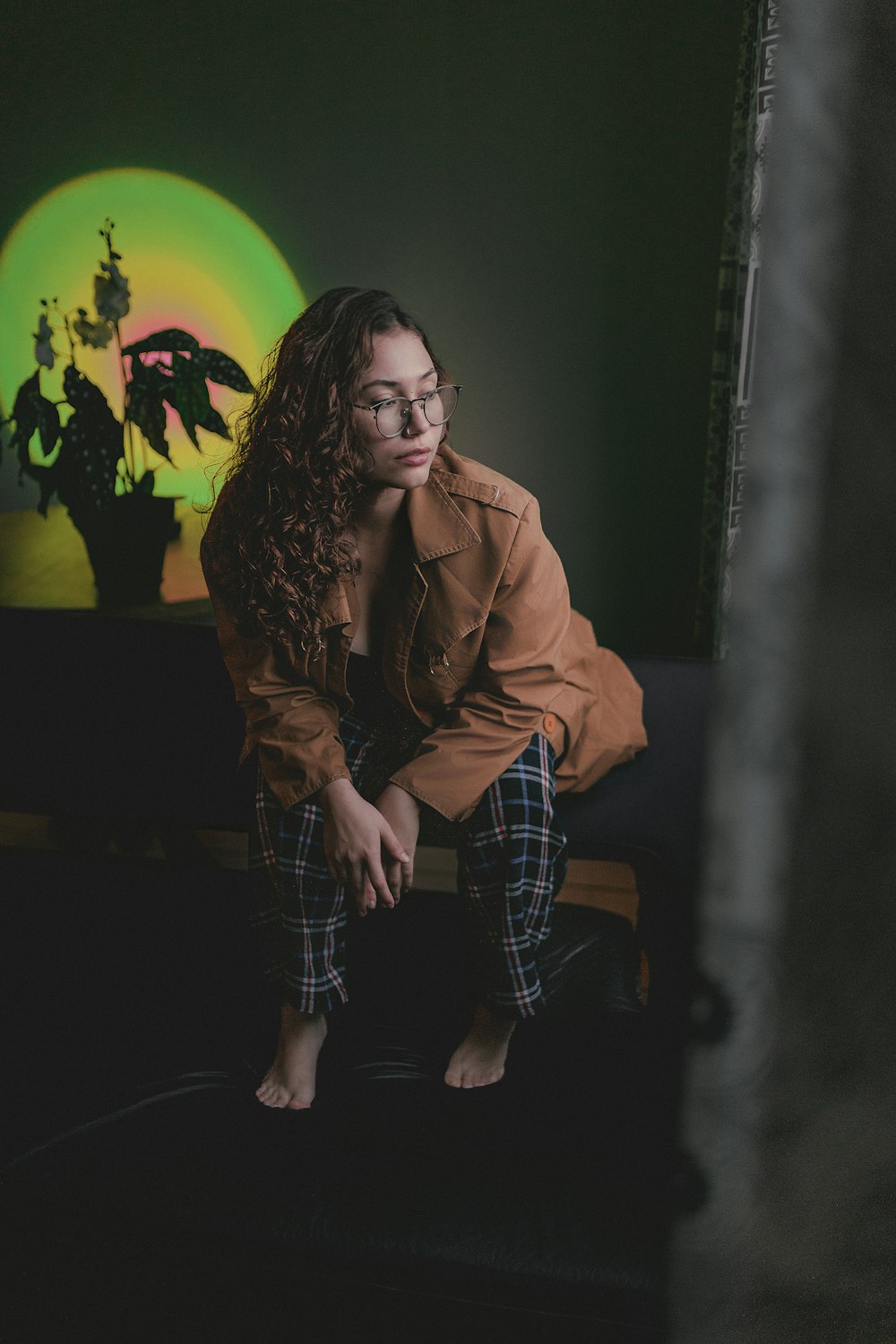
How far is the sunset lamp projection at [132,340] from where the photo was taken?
190cm

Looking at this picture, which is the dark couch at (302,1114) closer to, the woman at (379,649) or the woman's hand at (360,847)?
the woman at (379,649)

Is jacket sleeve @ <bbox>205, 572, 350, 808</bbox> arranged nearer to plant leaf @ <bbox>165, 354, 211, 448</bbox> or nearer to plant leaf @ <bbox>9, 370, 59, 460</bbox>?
plant leaf @ <bbox>165, 354, 211, 448</bbox>

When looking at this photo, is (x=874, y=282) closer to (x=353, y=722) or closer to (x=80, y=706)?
(x=353, y=722)

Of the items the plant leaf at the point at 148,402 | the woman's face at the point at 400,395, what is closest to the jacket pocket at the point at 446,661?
the woman's face at the point at 400,395

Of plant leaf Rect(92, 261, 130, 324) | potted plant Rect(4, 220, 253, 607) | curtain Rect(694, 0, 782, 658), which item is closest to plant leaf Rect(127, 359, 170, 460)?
potted plant Rect(4, 220, 253, 607)

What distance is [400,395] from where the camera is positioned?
44.6 inches

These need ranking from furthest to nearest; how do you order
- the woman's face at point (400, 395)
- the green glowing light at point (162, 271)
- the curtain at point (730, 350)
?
the green glowing light at point (162, 271), the curtain at point (730, 350), the woman's face at point (400, 395)

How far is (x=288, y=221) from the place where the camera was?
7.14 feet

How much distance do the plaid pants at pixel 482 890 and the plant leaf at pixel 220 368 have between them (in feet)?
3.22

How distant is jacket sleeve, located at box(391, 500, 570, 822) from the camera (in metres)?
1.17

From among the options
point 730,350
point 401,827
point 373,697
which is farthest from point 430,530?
point 730,350

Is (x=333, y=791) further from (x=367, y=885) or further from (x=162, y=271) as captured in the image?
(x=162, y=271)

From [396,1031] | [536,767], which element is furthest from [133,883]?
[536,767]

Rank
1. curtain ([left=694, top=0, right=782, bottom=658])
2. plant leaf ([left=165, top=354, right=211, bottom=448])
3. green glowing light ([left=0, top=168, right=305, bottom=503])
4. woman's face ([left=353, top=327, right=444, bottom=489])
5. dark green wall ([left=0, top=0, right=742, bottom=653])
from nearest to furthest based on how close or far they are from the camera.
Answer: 1. woman's face ([left=353, top=327, right=444, bottom=489])
2. curtain ([left=694, top=0, right=782, bottom=658])
3. plant leaf ([left=165, top=354, right=211, bottom=448])
4. dark green wall ([left=0, top=0, right=742, bottom=653])
5. green glowing light ([left=0, top=168, right=305, bottom=503])
